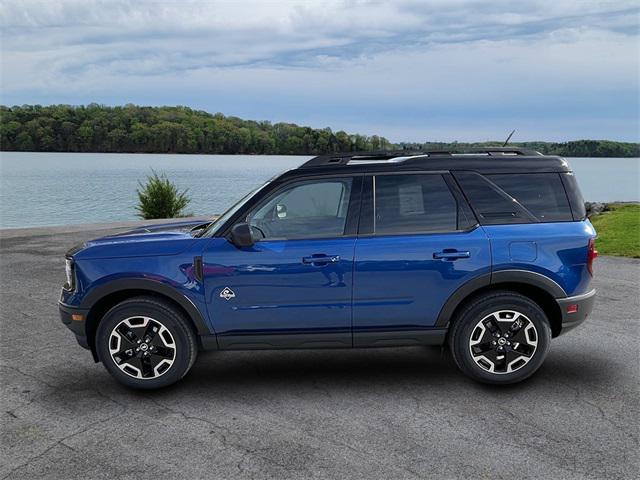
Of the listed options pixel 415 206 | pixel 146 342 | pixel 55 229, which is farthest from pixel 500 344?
pixel 55 229

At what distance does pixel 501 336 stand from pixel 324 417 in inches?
62.2

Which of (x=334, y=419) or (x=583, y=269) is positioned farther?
(x=583, y=269)

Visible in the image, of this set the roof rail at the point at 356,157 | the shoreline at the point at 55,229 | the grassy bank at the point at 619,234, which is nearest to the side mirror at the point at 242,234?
the roof rail at the point at 356,157

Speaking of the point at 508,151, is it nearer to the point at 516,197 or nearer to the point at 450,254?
the point at 516,197

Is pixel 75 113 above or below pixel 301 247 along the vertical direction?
above

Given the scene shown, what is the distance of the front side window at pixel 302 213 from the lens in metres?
4.93

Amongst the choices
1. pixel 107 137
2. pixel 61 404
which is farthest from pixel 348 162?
pixel 107 137

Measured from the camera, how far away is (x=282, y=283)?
482 centimetres

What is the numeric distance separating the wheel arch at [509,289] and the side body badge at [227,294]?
5.33 ft

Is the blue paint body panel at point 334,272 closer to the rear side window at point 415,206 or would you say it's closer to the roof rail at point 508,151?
the rear side window at point 415,206

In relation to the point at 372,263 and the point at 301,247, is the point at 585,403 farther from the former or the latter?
the point at 301,247

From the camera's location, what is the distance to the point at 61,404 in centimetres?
475

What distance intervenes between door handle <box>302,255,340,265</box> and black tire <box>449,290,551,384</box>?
111 cm

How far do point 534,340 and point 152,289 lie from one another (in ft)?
9.89
